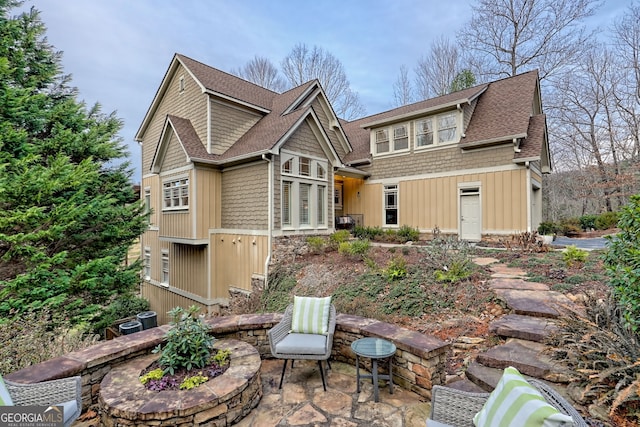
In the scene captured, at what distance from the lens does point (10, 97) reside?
660 cm

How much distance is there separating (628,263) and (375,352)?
8.45 ft

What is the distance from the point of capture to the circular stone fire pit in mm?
2527

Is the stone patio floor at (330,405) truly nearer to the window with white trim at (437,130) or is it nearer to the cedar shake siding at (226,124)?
the cedar shake siding at (226,124)

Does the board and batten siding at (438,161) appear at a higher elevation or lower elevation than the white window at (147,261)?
higher

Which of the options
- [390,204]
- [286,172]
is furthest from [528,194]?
[286,172]

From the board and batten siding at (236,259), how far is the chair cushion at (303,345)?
5.19 metres

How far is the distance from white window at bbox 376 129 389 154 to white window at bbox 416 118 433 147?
145cm

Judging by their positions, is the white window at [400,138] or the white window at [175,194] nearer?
the white window at [175,194]

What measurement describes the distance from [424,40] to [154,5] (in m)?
18.0

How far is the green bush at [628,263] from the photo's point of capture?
2574 mm

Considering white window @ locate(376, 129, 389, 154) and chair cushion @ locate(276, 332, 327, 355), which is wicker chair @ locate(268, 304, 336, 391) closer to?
chair cushion @ locate(276, 332, 327, 355)

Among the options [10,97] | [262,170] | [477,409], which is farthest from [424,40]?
[477,409]

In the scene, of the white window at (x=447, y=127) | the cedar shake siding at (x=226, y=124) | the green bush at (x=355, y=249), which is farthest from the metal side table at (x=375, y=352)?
the white window at (x=447, y=127)

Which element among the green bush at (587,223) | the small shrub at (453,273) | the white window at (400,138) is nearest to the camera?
the small shrub at (453,273)
